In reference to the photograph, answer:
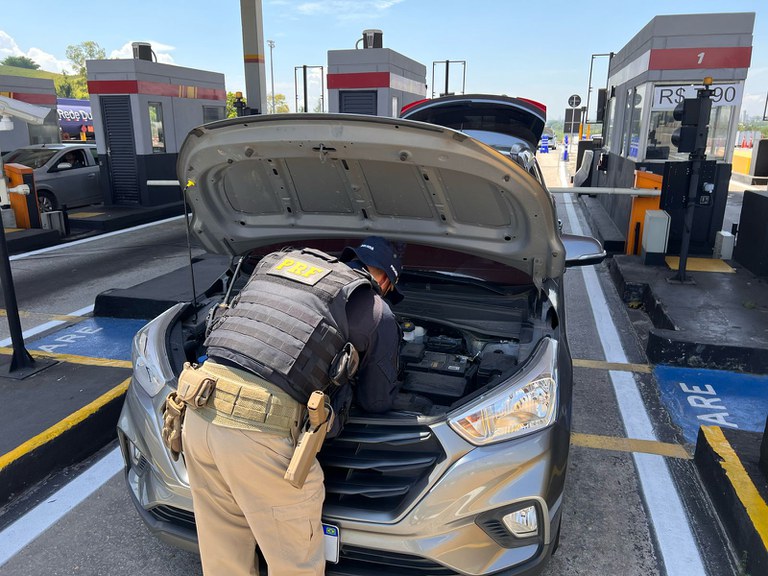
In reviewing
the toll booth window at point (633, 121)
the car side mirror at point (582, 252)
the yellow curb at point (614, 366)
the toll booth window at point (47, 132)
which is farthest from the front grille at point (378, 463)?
the toll booth window at point (47, 132)

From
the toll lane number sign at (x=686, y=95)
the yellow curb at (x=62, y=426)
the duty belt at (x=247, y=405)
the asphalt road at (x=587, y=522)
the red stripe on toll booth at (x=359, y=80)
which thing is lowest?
the asphalt road at (x=587, y=522)

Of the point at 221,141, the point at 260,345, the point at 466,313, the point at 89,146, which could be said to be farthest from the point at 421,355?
the point at 89,146

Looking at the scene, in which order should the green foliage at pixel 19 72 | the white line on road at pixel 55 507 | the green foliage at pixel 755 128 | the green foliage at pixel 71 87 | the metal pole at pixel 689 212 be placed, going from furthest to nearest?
1. the green foliage at pixel 71 87
2. the green foliage at pixel 755 128
3. the green foliage at pixel 19 72
4. the metal pole at pixel 689 212
5. the white line on road at pixel 55 507

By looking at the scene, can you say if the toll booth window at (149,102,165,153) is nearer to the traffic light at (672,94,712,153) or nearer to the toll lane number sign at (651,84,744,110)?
the toll lane number sign at (651,84,744,110)

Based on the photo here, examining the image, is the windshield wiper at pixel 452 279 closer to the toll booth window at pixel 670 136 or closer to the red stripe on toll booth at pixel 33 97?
the toll booth window at pixel 670 136

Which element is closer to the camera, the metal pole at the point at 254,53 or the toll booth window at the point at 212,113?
the metal pole at the point at 254,53

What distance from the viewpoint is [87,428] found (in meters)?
3.51

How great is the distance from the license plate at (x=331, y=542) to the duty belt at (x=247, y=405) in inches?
15.3

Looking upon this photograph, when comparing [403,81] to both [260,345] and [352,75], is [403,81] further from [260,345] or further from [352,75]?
[260,345]

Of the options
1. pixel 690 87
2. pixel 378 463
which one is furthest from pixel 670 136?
pixel 378 463

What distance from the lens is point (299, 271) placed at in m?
2.06

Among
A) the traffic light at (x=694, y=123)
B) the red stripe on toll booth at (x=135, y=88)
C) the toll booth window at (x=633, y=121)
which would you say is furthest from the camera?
the red stripe on toll booth at (x=135, y=88)

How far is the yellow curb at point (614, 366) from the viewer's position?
4719 mm

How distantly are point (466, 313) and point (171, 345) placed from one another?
1533 mm
